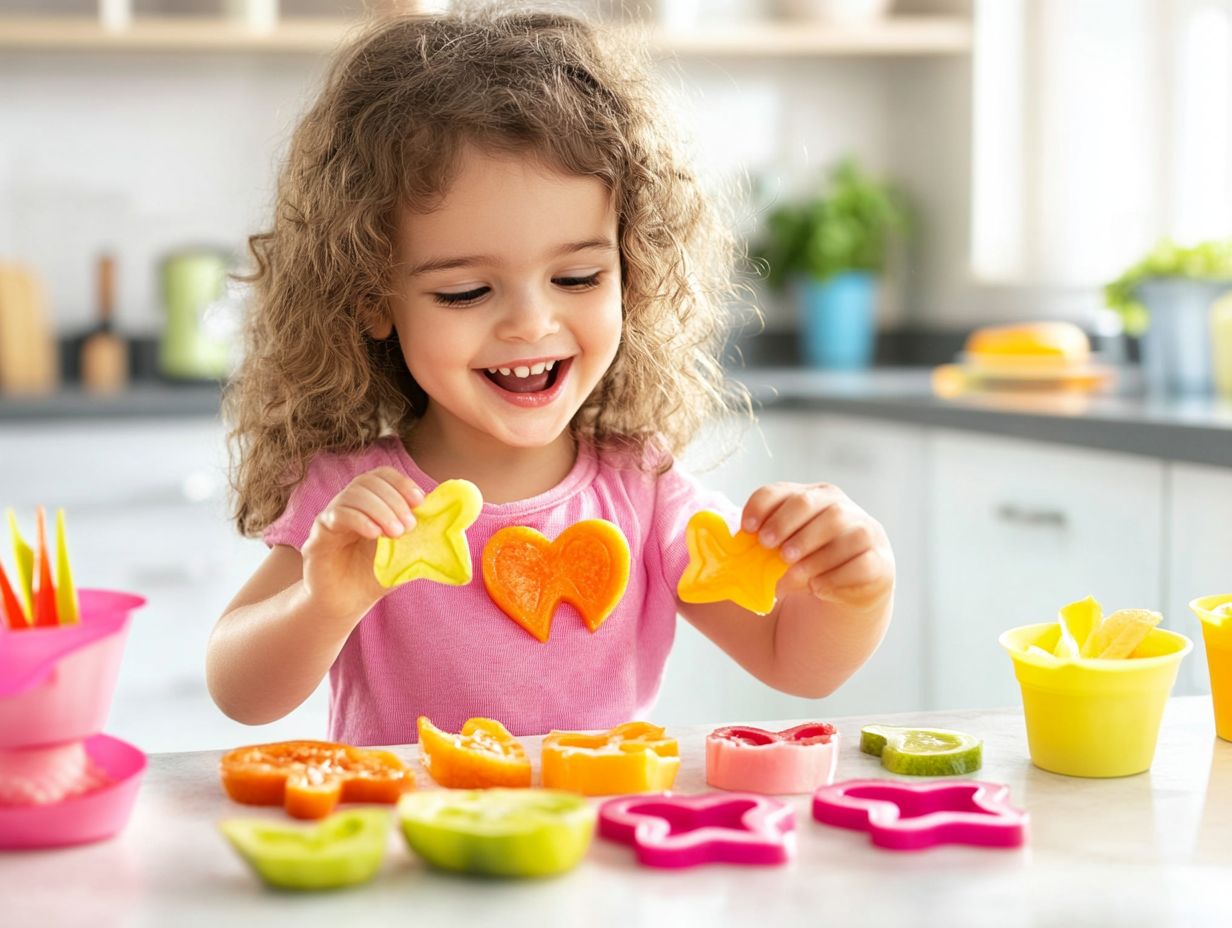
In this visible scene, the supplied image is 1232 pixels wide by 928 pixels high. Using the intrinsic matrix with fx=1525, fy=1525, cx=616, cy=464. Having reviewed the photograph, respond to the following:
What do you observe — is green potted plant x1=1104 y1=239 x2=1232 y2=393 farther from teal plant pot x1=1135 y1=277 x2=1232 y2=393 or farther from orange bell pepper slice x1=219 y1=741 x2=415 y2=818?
orange bell pepper slice x1=219 y1=741 x2=415 y2=818

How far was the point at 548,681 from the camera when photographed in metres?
1.30

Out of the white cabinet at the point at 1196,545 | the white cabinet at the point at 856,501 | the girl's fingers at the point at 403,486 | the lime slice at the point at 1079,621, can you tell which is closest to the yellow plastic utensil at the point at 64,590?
the girl's fingers at the point at 403,486

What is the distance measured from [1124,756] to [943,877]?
23 centimetres

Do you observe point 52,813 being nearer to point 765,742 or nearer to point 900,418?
point 765,742

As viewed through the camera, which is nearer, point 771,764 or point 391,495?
point 771,764

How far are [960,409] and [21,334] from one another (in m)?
1.95

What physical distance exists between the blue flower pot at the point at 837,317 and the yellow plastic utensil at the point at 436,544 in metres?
2.76

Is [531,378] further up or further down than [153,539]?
further up

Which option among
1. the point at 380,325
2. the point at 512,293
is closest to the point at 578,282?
the point at 512,293

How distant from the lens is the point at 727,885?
0.68 m

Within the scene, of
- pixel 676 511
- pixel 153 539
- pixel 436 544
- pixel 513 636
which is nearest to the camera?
pixel 436 544

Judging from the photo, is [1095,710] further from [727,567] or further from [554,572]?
[554,572]

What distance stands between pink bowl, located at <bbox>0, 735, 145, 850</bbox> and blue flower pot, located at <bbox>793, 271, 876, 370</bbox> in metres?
2.99

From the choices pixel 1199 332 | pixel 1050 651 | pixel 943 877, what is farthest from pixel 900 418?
pixel 943 877
